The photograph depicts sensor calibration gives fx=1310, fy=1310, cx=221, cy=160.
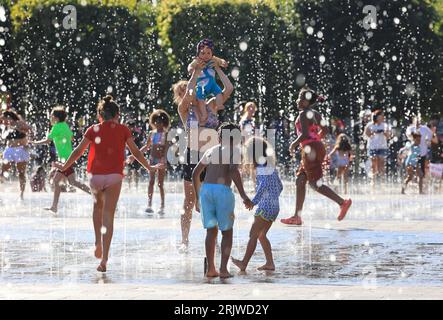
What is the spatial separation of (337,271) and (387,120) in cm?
2832

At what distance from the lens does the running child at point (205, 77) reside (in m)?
12.9

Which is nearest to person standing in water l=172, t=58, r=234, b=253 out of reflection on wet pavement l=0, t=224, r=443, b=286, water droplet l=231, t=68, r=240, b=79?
reflection on wet pavement l=0, t=224, r=443, b=286

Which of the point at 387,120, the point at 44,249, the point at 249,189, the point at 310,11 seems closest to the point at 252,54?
the point at 310,11

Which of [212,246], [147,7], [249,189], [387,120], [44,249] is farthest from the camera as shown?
[147,7]

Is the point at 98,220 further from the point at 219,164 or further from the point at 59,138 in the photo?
the point at 59,138

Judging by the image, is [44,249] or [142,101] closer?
[44,249]

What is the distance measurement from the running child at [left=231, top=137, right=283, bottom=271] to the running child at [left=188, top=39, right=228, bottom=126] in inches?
55.5

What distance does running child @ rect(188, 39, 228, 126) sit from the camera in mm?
12914

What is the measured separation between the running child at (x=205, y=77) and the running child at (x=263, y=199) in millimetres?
1409

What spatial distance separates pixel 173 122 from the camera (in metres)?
39.6

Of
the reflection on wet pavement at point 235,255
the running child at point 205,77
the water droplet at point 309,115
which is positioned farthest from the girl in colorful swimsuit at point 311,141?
the running child at point 205,77

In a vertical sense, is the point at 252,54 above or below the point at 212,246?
above

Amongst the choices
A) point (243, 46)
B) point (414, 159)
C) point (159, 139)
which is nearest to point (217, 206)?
point (159, 139)

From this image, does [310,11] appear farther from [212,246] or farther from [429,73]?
[212,246]
